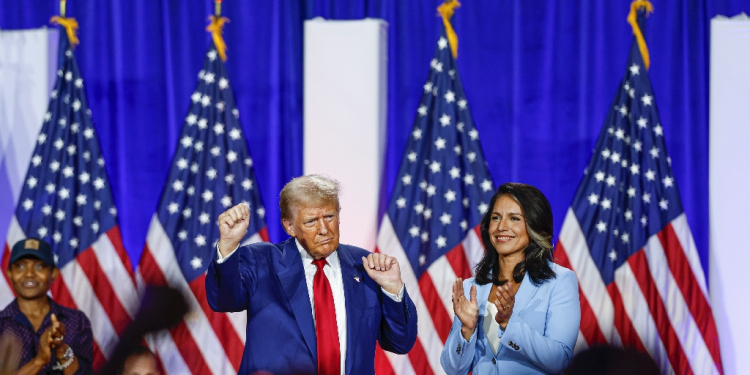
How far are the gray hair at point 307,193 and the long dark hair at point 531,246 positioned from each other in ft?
2.27

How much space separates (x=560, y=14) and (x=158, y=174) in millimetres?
2750

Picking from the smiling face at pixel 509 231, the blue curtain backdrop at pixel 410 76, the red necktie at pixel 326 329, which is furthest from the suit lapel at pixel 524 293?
the blue curtain backdrop at pixel 410 76

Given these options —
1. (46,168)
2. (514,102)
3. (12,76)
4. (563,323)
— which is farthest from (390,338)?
(12,76)

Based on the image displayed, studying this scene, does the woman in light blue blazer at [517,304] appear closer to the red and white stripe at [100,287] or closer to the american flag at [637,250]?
the american flag at [637,250]

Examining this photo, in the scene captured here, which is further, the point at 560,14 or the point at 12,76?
the point at 12,76

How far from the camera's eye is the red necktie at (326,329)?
8.26ft

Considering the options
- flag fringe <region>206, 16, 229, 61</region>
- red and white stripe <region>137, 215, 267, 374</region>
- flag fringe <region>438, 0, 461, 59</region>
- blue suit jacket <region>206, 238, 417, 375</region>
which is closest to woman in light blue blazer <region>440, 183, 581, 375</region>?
blue suit jacket <region>206, 238, 417, 375</region>

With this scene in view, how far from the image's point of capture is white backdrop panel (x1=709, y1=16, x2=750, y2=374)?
458cm

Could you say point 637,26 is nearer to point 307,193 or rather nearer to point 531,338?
point 531,338

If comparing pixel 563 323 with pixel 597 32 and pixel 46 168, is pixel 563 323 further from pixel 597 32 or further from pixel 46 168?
pixel 46 168

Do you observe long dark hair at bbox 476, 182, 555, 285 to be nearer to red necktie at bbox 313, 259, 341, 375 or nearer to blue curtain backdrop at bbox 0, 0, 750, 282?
red necktie at bbox 313, 259, 341, 375

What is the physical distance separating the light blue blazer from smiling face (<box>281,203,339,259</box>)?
1.90 ft

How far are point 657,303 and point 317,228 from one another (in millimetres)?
2706

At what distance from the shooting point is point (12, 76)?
17.4 ft
